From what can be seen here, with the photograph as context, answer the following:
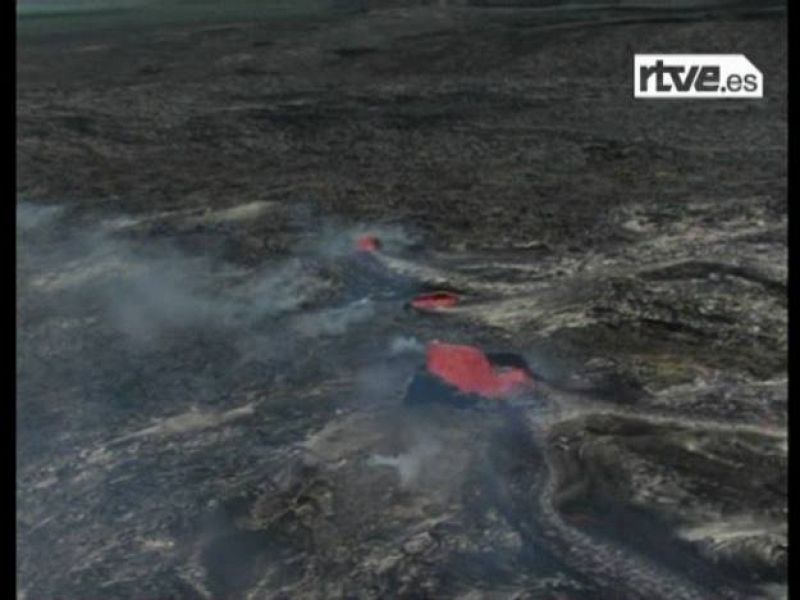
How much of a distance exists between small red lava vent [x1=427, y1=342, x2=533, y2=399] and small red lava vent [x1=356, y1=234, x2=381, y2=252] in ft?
6.99

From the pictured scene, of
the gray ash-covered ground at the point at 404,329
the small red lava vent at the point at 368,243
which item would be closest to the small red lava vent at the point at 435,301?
the gray ash-covered ground at the point at 404,329

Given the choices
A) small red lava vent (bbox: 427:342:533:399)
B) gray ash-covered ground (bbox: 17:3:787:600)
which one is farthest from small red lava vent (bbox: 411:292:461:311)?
small red lava vent (bbox: 427:342:533:399)

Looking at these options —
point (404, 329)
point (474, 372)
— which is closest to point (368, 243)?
point (404, 329)

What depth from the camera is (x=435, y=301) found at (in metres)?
10.4

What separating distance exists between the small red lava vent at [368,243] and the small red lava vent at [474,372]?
2.13 m

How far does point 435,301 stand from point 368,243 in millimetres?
1430

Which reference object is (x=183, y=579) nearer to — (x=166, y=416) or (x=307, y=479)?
(x=307, y=479)

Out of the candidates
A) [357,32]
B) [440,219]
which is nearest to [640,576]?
[440,219]

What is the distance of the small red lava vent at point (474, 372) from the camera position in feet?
29.2

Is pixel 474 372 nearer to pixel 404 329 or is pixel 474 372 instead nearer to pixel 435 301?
pixel 404 329

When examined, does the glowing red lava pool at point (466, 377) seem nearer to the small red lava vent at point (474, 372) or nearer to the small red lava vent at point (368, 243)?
the small red lava vent at point (474, 372)

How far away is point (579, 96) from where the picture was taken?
1514 cm

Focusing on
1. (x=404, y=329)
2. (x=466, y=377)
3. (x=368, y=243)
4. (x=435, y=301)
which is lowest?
(x=466, y=377)
